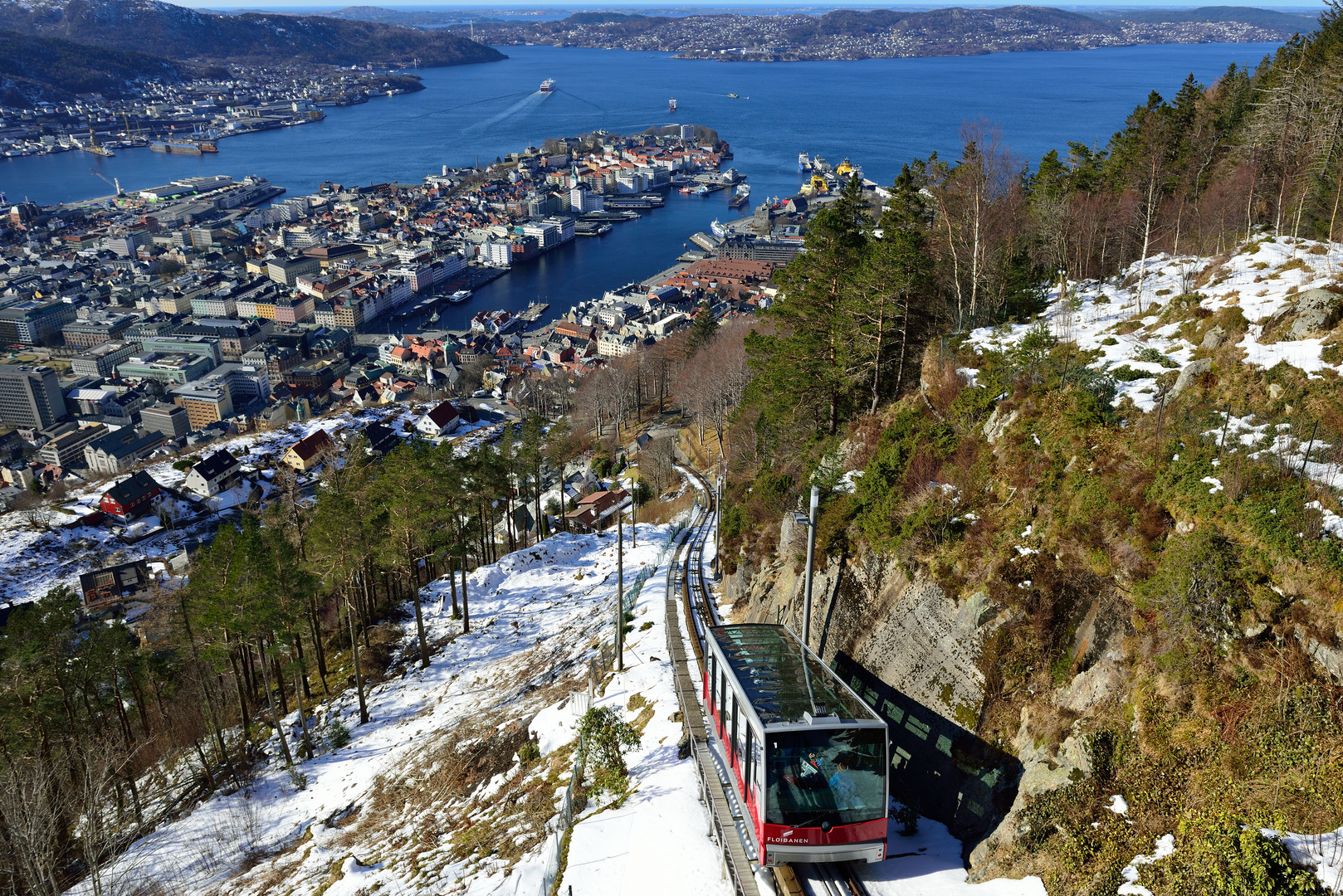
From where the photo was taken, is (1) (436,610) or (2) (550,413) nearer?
(1) (436,610)

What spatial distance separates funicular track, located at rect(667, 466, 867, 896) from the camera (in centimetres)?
721

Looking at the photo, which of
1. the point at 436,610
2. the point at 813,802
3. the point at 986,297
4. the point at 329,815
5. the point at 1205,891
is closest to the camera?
the point at 1205,891

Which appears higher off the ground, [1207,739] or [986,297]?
[986,297]

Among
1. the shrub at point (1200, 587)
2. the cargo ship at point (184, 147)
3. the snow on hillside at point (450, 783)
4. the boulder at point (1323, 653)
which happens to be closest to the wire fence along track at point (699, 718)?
the snow on hillside at point (450, 783)

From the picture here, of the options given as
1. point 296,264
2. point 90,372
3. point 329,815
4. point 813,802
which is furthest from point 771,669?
point 296,264

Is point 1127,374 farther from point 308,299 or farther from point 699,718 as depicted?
point 308,299

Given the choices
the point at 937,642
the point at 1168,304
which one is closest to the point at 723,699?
the point at 937,642

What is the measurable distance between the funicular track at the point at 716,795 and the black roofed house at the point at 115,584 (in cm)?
2828

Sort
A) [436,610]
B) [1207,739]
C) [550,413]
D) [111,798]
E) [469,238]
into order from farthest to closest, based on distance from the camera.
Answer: [469,238], [550,413], [436,610], [111,798], [1207,739]

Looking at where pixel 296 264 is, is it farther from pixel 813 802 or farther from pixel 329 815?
pixel 813 802

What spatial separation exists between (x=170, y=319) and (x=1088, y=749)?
304 feet

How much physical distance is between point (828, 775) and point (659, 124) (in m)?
166

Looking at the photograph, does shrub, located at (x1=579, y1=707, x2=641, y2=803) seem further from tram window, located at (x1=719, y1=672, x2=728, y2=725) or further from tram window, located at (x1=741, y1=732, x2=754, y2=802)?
tram window, located at (x1=741, y1=732, x2=754, y2=802)

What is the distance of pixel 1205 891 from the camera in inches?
219
